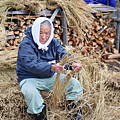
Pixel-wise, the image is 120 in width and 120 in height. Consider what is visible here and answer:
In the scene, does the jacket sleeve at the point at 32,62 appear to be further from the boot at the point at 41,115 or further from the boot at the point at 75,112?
the boot at the point at 75,112

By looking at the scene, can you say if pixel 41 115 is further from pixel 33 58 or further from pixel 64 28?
pixel 64 28

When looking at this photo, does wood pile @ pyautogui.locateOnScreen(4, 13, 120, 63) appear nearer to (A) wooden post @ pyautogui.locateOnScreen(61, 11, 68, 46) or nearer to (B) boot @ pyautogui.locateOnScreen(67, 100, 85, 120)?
(A) wooden post @ pyautogui.locateOnScreen(61, 11, 68, 46)

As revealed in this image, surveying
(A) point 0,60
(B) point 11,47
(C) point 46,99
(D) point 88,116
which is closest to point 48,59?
(C) point 46,99

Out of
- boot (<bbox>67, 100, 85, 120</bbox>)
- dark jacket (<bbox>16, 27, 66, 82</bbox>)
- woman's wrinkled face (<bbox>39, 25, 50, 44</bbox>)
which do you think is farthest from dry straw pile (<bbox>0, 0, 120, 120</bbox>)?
woman's wrinkled face (<bbox>39, 25, 50, 44</bbox>)

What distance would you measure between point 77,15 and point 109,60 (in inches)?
73.6

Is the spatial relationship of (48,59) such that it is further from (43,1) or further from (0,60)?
(43,1)

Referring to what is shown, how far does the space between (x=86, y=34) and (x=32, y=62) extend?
10.3 feet

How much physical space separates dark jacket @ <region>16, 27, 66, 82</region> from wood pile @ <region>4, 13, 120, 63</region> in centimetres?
143

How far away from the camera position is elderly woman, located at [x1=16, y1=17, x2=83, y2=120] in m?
1.93

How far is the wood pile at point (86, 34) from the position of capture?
375 cm

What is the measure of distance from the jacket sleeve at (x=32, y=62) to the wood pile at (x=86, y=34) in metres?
1.61

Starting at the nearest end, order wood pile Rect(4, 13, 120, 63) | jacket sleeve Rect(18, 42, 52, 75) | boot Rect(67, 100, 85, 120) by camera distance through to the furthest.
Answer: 1. jacket sleeve Rect(18, 42, 52, 75)
2. boot Rect(67, 100, 85, 120)
3. wood pile Rect(4, 13, 120, 63)


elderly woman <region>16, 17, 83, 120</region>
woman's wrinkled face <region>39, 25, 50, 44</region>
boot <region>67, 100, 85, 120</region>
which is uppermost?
woman's wrinkled face <region>39, 25, 50, 44</region>

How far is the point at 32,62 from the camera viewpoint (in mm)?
1923
